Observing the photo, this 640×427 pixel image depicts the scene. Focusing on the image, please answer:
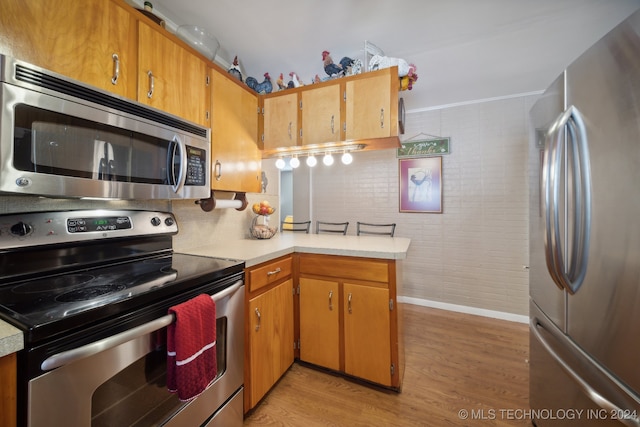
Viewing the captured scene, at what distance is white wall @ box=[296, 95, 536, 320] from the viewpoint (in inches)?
112

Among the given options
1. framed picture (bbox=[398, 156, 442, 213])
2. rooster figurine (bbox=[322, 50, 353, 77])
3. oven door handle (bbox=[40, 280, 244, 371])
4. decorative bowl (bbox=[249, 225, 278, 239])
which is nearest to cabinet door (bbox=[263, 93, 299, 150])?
rooster figurine (bbox=[322, 50, 353, 77])

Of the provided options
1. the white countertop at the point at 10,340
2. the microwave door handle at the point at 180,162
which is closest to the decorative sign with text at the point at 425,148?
the microwave door handle at the point at 180,162

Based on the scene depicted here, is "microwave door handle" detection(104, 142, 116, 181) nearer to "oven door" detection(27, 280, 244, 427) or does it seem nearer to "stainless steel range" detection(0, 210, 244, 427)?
"stainless steel range" detection(0, 210, 244, 427)

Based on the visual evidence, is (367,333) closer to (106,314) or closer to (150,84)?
(106,314)

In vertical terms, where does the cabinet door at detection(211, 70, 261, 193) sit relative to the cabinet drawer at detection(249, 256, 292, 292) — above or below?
above

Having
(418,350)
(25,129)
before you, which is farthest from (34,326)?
(418,350)

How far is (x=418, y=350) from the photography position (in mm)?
2197

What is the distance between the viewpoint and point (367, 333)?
1662mm

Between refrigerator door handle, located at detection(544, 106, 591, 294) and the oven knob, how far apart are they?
2.09 metres

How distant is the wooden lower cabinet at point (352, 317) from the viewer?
161 centimetres

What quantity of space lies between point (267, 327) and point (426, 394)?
1.14 metres

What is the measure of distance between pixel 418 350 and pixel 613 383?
153 cm

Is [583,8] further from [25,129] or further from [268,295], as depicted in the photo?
[25,129]

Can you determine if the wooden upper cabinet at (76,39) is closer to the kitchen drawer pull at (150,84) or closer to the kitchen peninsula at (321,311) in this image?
the kitchen drawer pull at (150,84)
